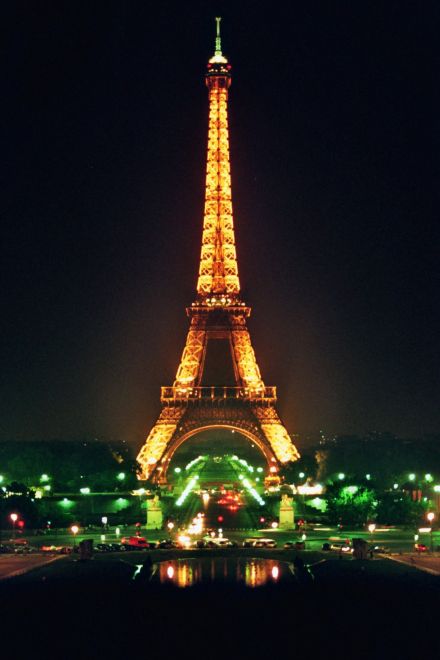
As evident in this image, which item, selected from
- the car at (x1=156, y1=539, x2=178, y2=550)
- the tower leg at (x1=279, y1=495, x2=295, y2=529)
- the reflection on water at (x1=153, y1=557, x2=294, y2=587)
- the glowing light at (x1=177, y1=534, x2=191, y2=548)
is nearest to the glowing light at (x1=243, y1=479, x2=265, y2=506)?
the tower leg at (x1=279, y1=495, x2=295, y2=529)

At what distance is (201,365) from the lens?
11031 centimetres

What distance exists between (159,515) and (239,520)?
4.90 m

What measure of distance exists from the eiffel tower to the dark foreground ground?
53.6 meters

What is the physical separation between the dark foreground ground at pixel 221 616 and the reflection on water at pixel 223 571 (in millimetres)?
1130

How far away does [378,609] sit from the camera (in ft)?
142

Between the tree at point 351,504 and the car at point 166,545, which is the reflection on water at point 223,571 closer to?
the car at point 166,545

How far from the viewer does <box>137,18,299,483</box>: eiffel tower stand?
350 feet

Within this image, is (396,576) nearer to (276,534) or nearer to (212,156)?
(276,534)

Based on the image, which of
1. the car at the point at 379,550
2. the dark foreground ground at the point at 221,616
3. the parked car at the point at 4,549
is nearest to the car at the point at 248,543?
the car at the point at 379,550

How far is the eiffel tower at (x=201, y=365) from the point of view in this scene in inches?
4195

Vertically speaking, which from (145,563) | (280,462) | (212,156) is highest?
(212,156)

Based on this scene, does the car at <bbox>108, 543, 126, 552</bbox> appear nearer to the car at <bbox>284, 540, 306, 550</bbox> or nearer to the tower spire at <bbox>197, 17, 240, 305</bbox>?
the car at <bbox>284, 540, 306, 550</bbox>

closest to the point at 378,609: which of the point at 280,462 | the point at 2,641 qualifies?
the point at 2,641

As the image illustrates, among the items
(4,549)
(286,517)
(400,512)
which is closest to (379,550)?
(4,549)
